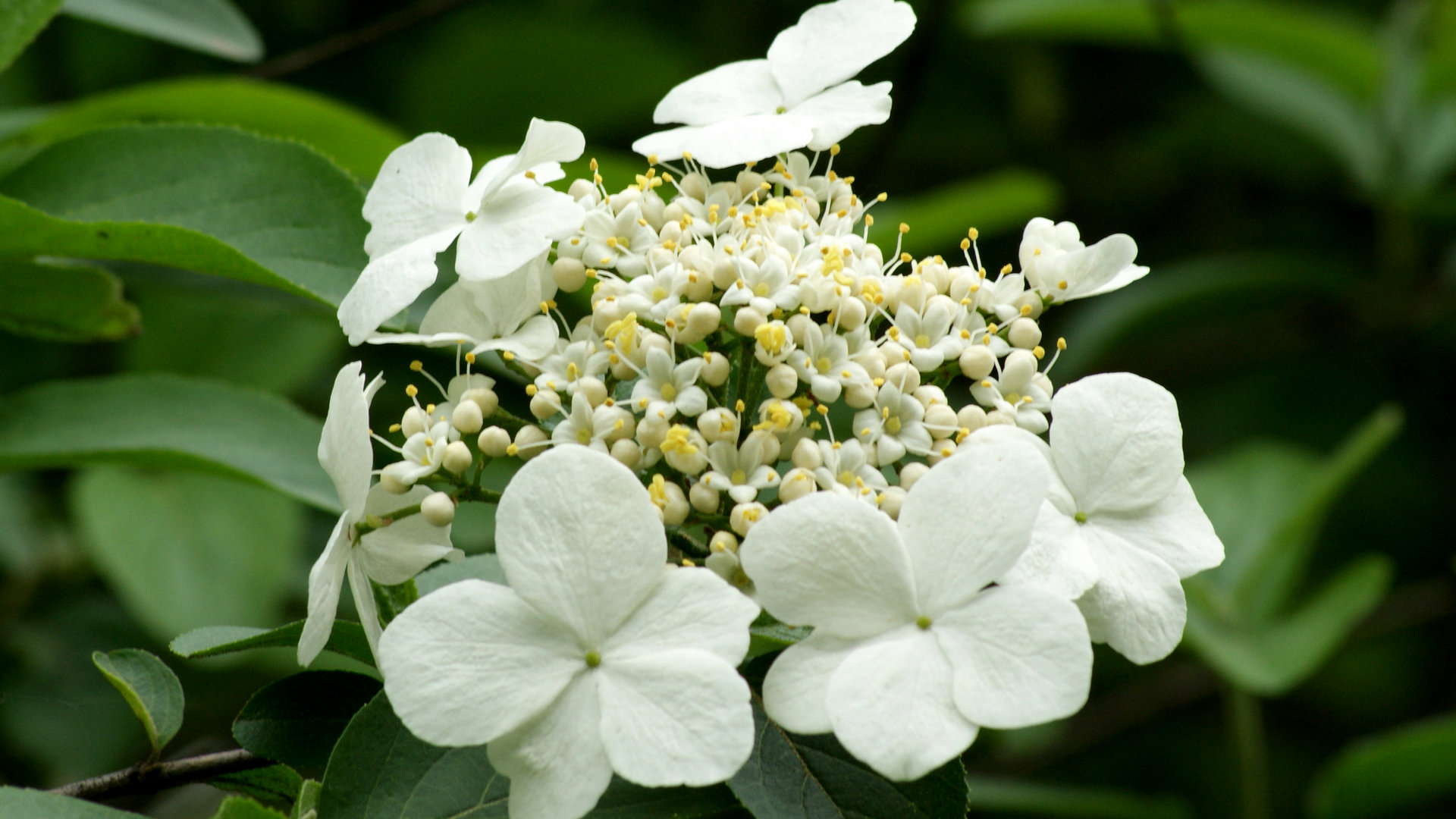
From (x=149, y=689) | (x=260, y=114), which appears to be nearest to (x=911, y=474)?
(x=149, y=689)

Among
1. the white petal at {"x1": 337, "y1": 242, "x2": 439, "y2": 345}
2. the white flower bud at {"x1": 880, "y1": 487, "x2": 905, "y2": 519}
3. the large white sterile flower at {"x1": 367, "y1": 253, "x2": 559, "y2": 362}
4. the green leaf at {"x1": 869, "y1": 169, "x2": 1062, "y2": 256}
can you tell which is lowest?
the green leaf at {"x1": 869, "y1": 169, "x2": 1062, "y2": 256}

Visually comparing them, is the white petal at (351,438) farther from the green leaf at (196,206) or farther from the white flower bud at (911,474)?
the white flower bud at (911,474)

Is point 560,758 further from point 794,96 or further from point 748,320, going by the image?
point 794,96

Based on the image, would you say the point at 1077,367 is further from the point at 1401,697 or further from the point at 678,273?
the point at 678,273

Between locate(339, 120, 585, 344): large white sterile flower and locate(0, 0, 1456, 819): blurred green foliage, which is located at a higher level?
locate(339, 120, 585, 344): large white sterile flower

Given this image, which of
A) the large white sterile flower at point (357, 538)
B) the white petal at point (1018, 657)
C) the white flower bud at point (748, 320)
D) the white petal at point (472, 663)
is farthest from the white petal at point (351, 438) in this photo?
the white petal at point (1018, 657)

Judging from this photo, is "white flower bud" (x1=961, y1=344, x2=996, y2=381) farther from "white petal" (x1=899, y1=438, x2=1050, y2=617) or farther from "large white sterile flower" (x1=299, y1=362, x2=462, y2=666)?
"large white sterile flower" (x1=299, y1=362, x2=462, y2=666)

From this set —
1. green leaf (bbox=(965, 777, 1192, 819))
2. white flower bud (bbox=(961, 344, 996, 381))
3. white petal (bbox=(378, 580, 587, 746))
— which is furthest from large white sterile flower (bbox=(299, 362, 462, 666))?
green leaf (bbox=(965, 777, 1192, 819))

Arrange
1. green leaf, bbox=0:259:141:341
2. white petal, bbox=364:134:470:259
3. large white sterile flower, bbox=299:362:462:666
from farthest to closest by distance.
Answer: green leaf, bbox=0:259:141:341, white petal, bbox=364:134:470:259, large white sterile flower, bbox=299:362:462:666
